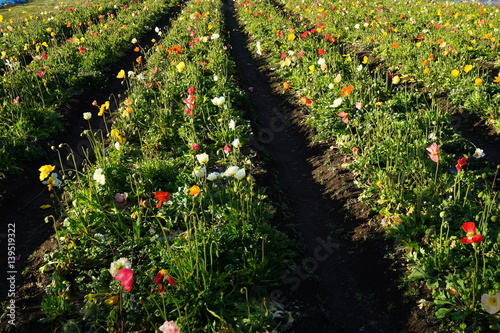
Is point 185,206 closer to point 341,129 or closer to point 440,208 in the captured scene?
point 440,208

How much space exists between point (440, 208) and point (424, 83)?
464 centimetres

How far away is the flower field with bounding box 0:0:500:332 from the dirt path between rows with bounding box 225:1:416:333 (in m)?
0.16

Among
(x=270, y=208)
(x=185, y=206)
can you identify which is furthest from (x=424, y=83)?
(x=185, y=206)

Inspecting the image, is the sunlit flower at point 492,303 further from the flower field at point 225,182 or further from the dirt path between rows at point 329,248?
the dirt path between rows at point 329,248

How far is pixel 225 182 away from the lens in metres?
4.89

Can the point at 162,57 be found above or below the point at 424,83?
above

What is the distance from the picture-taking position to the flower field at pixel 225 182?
3.12m

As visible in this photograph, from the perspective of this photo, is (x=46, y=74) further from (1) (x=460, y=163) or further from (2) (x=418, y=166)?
(1) (x=460, y=163)

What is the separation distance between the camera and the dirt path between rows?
3426mm

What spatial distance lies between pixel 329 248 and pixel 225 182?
1.54m

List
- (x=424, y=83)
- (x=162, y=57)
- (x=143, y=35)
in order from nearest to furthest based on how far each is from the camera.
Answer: (x=424, y=83) < (x=162, y=57) < (x=143, y=35)

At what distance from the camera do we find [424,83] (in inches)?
308

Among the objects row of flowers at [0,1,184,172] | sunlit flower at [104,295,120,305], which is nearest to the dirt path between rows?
sunlit flower at [104,295,120,305]

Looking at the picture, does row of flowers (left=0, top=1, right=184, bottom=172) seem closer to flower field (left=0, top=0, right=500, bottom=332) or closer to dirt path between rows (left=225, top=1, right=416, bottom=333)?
flower field (left=0, top=0, right=500, bottom=332)
